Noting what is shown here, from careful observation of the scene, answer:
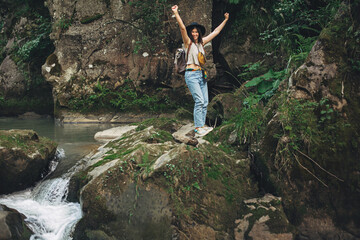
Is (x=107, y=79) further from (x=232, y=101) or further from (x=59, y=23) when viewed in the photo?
(x=232, y=101)

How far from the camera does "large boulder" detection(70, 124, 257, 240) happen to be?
405 centimetres

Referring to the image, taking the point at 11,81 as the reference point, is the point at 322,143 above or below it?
below

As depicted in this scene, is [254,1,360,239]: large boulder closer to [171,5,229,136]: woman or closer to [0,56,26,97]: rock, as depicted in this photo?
[171,5,229,136]: woman

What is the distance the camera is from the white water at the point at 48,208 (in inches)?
180

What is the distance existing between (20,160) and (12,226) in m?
1.47

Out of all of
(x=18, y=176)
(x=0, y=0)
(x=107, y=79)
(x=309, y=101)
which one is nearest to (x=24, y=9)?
(x=0, y=0)

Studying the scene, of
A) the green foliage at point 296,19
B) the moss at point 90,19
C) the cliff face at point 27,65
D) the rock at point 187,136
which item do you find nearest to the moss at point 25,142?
the rock at point 187,136

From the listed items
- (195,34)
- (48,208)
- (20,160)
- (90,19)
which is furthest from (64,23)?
(48,208)

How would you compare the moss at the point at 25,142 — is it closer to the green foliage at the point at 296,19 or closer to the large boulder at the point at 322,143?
the large boulder at the point at 322,143

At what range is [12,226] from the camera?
425 centimetres

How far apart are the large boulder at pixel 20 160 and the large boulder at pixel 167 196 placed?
1.52 metres

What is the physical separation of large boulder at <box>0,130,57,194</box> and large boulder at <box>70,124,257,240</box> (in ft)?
5.00

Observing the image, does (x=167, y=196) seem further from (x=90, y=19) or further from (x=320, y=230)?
(x=90, y=19)

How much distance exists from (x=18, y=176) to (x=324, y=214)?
4796 millimetres
